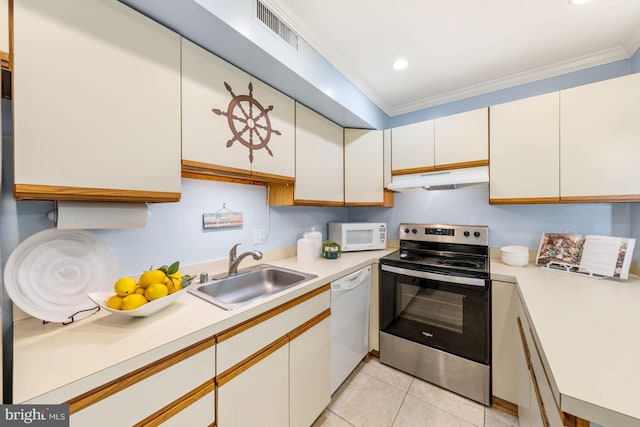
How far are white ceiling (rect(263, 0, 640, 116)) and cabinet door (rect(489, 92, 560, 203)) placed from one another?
0.38 m

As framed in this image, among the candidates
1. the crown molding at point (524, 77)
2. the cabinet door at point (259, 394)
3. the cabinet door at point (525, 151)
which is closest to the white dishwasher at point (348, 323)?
the cabinet door at point (259, 394)

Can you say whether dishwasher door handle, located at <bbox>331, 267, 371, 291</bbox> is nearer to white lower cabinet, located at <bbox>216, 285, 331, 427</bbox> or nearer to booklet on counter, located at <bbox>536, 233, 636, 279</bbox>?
white lower cabinet, located at <bbox>216, 285, 331, 427</bbox>

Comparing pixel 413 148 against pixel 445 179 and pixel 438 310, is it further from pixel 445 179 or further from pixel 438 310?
pixel 438 310

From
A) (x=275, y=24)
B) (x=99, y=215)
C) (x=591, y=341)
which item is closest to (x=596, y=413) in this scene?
(x=591, y=341)

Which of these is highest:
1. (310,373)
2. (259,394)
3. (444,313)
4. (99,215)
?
(99,215)

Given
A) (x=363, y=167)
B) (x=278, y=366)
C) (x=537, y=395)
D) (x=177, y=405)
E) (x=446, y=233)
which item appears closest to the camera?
(x=177, y=405)

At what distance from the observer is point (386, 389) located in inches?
69.7

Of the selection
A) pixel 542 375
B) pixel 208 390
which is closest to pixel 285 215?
pixel 208 390

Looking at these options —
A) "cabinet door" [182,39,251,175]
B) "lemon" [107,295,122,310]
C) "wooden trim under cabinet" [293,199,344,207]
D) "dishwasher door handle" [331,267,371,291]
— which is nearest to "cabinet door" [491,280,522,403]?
"dishwasher door handle" [331,267,371,291]

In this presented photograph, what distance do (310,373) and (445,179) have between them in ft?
5.61

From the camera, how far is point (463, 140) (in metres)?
1.95

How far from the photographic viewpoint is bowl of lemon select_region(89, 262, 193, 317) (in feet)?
2.87

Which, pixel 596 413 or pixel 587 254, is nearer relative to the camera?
pixel 596 413

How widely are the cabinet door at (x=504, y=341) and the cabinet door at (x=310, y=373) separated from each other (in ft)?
3.69
